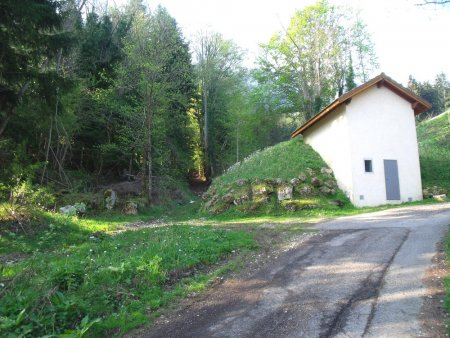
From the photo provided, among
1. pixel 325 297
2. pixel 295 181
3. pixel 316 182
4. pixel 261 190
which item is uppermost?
pixel 295 181

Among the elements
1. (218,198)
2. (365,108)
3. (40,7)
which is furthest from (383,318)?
(365,108)

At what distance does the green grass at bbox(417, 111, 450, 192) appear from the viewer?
22.2 metres

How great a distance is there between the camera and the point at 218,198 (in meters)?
20.6

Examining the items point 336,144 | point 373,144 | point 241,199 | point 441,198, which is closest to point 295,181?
point 241,199

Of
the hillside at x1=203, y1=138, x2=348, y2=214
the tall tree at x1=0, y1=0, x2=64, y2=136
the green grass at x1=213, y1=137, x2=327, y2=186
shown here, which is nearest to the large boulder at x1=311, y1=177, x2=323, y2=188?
the hillside at x1=203, y1=138, x2=348, y2=214

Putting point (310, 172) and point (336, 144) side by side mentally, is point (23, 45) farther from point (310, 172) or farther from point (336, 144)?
point (336, 144)

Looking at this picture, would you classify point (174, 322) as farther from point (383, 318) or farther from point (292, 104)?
point (292, 104)

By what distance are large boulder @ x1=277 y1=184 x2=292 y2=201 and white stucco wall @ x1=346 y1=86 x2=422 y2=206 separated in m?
3.40

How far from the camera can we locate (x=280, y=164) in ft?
73.1

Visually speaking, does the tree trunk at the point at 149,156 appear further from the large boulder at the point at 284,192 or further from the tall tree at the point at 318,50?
the tall tree at the point at 318,50

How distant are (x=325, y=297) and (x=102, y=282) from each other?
3.84m

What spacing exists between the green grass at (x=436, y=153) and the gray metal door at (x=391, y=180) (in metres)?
2.83

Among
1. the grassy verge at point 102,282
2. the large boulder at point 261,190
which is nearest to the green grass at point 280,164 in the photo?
the large boulder at point 261,190

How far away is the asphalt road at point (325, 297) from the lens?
486cm
